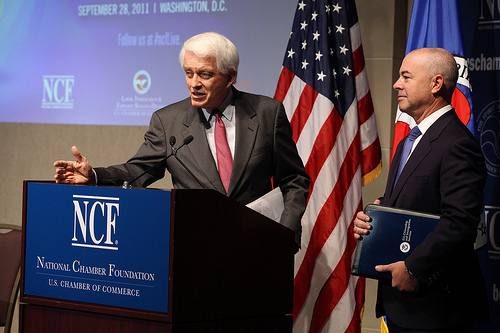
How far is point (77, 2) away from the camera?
521cm

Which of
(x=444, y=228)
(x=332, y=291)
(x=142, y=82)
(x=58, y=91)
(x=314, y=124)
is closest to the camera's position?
(x=444, y=228)

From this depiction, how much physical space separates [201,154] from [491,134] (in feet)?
6.49

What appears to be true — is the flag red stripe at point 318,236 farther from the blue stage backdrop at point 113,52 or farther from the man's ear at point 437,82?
the man's ear at point 437,82

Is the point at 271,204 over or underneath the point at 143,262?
over

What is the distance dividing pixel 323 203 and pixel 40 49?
110 inches

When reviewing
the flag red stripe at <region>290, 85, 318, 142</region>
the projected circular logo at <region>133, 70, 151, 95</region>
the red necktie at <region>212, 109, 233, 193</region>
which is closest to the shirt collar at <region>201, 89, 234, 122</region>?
the red necktie at <region>212, 109, 233, 193</region>

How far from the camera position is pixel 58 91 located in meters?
5.25

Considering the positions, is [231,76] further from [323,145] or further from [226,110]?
[323,145]

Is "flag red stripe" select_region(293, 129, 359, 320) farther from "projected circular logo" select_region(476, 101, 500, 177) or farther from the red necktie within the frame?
the red necktie

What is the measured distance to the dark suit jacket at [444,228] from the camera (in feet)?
7.63

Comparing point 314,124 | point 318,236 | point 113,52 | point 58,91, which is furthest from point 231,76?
point 58,91

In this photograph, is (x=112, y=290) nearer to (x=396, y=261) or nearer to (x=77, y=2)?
(x=396, y=261)

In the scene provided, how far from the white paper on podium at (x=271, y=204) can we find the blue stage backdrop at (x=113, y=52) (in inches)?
77.3

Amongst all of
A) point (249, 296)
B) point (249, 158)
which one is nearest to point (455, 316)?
point (249, 296)
